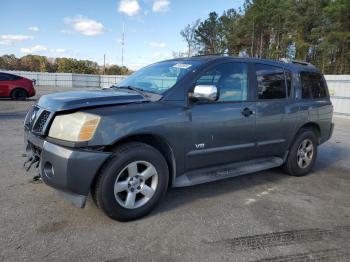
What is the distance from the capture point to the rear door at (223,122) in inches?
163

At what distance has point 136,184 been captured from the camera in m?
Answer: 3.71

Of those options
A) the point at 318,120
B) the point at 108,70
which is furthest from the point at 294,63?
the point at 108,70

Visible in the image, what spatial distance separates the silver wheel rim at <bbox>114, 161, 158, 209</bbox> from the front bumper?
11.9 inches

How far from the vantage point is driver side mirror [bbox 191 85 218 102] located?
392cm

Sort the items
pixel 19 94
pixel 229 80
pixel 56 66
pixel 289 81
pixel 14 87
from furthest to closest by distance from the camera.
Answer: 1. pixel 56 66
2. pixel 19 94
3. pixel 14 87
4. pixel 289 81
5. pixel 229 80

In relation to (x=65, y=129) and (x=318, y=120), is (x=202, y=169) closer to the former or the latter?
(x=65, y=129)

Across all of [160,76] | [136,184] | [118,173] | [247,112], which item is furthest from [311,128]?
[118,173]

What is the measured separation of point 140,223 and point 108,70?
75.3 metres

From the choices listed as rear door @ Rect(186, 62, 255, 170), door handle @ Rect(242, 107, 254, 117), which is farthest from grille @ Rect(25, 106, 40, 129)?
door handle @ Rect(242, 107, 254, 117)

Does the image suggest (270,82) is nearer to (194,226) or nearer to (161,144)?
(161,144)

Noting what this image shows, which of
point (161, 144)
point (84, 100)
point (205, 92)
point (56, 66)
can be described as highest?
point (56, 66)

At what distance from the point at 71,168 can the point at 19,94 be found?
15494mm

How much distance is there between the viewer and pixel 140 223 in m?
3.66

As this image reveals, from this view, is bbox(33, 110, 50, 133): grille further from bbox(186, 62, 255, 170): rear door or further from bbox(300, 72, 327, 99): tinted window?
bbox(300, 72, 327, 99): tinted window
